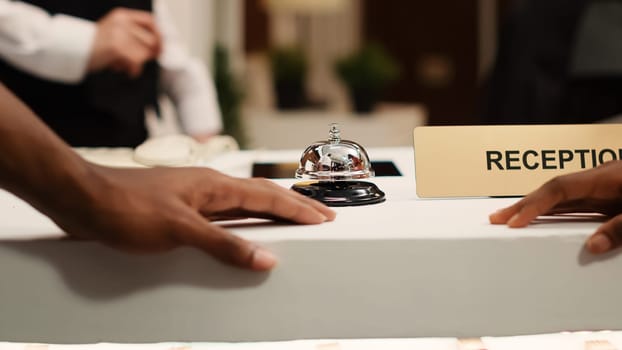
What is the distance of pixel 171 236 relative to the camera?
423mm

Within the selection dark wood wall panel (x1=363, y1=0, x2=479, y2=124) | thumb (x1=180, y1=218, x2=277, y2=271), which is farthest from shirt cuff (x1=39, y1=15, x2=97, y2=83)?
dark wood wall panel (x1=363, y1=0, x2=479, y2=124)

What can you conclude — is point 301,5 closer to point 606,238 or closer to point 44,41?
point 44,41

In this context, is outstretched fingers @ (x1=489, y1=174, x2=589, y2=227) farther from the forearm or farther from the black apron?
the black apron

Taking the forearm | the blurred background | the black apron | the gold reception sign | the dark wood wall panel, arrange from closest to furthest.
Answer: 1. the forearm
2. the gold reception sign
3. the black apron
4. the blurred background
5. the dark wood wall panel

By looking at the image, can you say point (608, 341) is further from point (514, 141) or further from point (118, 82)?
point (118, 82)

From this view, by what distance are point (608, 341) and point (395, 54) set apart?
3477 mm

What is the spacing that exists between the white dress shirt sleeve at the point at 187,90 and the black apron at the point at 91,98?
0.16 m

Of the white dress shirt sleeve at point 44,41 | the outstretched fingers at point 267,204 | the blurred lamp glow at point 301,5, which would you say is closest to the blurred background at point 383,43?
the blurred lamp glow at point 301,5

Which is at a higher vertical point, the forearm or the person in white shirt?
the person in white shirt

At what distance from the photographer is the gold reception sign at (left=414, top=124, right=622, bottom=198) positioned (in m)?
0.54

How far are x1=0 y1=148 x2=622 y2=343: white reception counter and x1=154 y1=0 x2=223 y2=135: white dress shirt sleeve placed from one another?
1.00 m

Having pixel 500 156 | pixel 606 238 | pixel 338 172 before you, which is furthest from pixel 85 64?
pixel 606 238

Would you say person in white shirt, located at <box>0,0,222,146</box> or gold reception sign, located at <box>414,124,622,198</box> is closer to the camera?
gold reception sign, located at <box>414,124,622,198</box>

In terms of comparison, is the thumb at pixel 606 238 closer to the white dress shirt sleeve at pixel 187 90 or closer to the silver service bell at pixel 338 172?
the silver service bell at pixel 338 172
